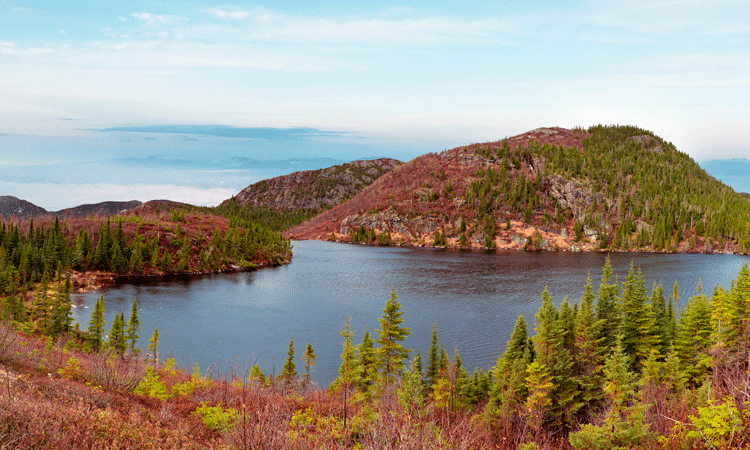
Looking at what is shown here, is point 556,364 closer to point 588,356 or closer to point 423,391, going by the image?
point 588,356

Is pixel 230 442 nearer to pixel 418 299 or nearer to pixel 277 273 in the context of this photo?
pixel 418 299

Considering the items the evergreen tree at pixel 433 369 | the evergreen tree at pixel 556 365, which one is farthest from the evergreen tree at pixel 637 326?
the evergreen tree at pixel 433 369

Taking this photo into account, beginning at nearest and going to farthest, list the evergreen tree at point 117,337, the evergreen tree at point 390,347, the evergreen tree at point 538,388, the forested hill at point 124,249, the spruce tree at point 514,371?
the evergreen tree at point 538,388, the spruce tree at point 514,371, the evergreen tree at point 390,347, the evergreen tree at point 117,337, the forested hill at point 124,249

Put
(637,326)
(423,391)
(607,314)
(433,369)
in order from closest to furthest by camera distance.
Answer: (423,391) < (433,369) < (607,314) < (637,326)

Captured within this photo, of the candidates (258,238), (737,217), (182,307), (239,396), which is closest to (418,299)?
(182,307)


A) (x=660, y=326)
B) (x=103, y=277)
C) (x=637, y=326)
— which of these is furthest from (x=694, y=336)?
(x=103, y=277)

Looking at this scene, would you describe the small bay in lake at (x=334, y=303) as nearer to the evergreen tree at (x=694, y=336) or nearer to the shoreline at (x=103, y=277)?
the shoreline at (x=103, y=277)

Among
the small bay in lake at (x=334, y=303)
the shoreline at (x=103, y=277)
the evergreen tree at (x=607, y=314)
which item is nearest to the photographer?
the evergreen tree at (x=607, y=314)

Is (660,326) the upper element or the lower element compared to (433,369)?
upper
